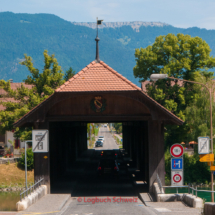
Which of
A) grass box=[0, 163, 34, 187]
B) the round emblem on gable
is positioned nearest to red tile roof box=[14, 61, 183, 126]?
the round emblem on gable

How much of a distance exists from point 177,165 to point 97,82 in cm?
663

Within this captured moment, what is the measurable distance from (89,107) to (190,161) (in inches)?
939

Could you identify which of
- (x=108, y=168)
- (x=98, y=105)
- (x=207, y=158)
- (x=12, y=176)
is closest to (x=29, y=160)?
(x=12, y=176)

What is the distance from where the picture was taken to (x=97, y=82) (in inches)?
773

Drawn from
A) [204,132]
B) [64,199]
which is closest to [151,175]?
[64,199]

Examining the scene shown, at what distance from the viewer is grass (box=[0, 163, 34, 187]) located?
3638cm

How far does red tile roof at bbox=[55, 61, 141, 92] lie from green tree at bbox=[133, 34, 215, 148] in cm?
1954

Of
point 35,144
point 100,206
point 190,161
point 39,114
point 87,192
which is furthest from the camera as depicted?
point 190,161

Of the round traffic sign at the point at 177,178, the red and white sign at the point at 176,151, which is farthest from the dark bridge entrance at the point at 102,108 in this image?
the round traffic sign at the point at 177,178

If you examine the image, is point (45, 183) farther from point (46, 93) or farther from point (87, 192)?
point (46, 93)

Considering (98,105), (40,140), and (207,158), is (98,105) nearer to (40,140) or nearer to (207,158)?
(40,140)

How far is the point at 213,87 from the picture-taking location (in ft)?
131

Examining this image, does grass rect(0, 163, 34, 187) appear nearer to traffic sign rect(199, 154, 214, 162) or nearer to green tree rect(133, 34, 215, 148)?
green tree rect(133, 34, 215, 148)

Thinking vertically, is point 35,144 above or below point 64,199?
above
